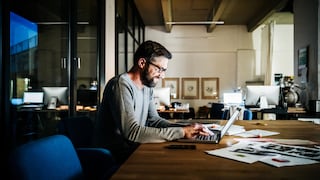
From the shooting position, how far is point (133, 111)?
5.99ft

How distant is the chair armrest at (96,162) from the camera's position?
186 centimetres

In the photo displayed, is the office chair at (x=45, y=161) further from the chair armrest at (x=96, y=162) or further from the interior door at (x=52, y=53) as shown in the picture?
the interior door at (x=52, y=53)

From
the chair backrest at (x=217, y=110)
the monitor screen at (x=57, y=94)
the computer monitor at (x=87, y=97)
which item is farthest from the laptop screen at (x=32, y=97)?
the chair backrest at (x=217, y=110)

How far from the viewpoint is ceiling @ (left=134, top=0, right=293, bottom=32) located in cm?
754

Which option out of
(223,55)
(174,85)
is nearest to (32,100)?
(174,85)

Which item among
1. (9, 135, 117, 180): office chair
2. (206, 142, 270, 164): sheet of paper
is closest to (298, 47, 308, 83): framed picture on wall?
(206, 142, 270, 164): sheet of paper

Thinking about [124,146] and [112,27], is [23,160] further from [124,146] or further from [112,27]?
[112,27]

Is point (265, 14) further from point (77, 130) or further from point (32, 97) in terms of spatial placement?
point (77, 130)

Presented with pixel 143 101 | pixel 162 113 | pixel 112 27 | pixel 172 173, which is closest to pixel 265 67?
pixel 162 113

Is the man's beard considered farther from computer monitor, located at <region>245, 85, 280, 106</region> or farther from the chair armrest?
computer monitor, located at <region>245, 85, 280, 106</region>

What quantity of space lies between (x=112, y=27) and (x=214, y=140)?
4.12m

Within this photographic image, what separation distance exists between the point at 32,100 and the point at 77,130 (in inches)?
42.5

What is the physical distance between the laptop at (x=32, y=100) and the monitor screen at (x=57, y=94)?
0.39 ft

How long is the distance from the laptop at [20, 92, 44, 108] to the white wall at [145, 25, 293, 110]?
6.97 metres
